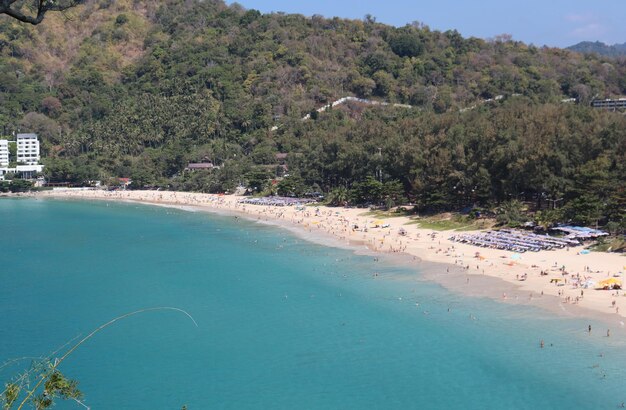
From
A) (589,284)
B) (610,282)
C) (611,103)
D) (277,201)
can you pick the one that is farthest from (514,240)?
(611,103)

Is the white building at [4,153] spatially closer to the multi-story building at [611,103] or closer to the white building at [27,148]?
the white building at [27,148]

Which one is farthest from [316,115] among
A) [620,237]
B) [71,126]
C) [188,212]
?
[620,237]

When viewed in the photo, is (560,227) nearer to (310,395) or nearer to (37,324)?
(310,395)

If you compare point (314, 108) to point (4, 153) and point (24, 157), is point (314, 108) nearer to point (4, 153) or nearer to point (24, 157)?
point (24, 157)

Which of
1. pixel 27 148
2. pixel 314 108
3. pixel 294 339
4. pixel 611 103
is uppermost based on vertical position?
pixel 611 103

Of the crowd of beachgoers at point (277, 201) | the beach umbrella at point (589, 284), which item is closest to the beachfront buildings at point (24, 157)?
the crowd of beachgoers at point (277, 201)

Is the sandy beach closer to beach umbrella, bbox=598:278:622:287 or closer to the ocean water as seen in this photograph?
beach umbrella, bbox=598:278:622:287
